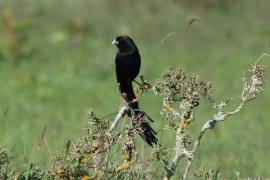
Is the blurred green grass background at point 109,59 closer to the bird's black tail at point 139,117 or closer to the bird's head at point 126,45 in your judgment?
the bird's black tail at point 139,117

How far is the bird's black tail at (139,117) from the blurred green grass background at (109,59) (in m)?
3.16

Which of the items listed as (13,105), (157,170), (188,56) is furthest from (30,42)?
(157,170)

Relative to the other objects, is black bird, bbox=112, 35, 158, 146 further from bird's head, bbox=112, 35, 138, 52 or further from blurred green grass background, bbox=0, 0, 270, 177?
blurred green grass background, bbox=0, 0, 270, 177

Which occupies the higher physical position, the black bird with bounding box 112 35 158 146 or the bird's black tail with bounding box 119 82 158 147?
the black bird with bounding box 112 35 158 146

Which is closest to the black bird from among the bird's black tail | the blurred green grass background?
the bird's black tail

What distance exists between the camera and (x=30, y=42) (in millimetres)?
16203

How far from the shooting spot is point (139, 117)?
13.3 feet

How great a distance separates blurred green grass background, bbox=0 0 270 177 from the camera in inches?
418

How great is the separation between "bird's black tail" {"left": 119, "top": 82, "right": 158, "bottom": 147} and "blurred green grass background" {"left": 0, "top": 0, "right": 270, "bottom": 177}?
3.16m

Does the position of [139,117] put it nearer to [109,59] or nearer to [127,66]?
[127,66]

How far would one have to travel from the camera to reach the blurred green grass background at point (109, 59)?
10617 millimetres

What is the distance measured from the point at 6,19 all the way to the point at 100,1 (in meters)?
3.83

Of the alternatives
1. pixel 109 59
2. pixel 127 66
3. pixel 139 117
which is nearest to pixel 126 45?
pixel 127 66

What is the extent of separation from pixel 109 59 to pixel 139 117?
10750 mm
